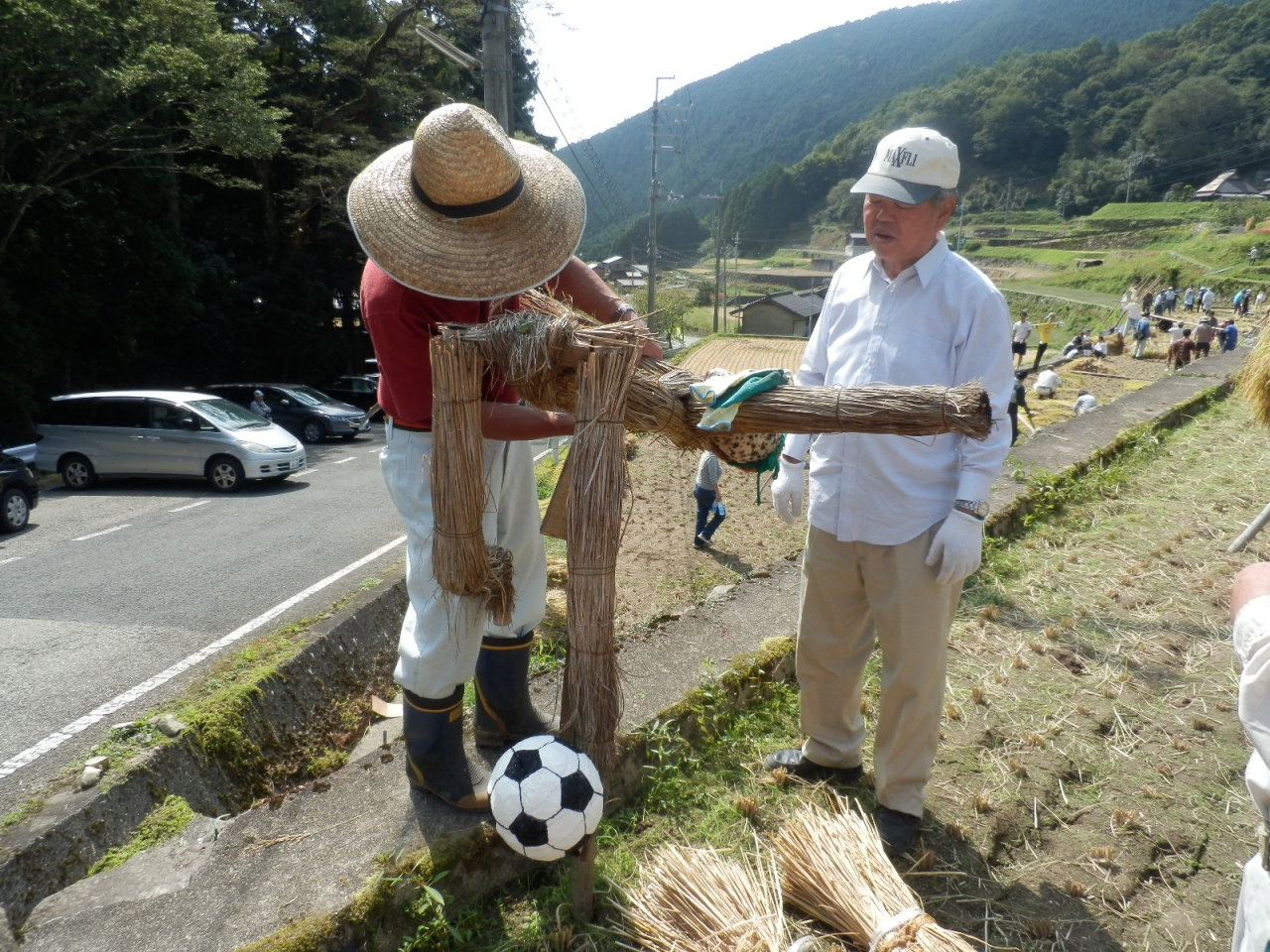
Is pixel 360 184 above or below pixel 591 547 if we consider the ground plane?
above

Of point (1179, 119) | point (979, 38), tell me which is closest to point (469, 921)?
point (1179, 119)

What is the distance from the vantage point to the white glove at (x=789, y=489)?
2.89m

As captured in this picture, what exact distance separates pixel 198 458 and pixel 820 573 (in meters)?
12.9

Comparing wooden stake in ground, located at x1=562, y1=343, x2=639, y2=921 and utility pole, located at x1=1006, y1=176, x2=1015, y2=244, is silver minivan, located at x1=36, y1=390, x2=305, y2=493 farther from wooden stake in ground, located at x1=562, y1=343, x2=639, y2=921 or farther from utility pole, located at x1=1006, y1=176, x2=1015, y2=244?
utility pole, located at x1=1006, y1=176, x2=1015, y2=244

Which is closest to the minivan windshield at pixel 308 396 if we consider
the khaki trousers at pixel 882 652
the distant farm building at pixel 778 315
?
the khaki trousers at pixel 882 652

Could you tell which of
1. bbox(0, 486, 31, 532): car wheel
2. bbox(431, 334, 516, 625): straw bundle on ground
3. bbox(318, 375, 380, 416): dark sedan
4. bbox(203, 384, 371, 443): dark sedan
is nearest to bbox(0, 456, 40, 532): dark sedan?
bbox(0, 486, 31, 532): car wheel

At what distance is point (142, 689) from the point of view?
4.88 meters

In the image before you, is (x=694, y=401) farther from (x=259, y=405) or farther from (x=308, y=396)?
(x=308, y=396)

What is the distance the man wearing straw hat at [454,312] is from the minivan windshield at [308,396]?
748 inches

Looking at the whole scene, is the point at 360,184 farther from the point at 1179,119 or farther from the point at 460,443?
the point at 1179,119

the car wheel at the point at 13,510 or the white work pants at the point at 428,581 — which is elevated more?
the white work pants at the point at 428,581

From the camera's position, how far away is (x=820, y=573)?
2.80 meters

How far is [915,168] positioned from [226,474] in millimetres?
13023

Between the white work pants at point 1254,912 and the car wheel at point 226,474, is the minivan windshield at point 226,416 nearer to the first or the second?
the car wheel at point 226,474
